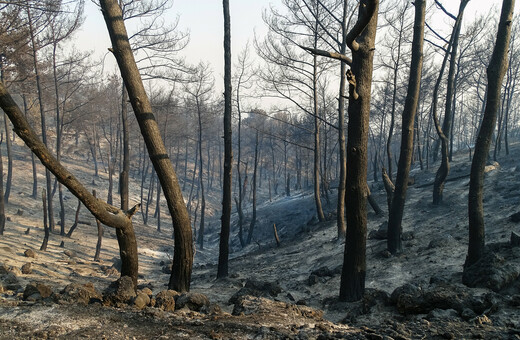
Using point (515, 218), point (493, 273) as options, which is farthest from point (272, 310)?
point (515, 218)

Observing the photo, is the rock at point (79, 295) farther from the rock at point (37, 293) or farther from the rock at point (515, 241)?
the rock at point (515, 241)

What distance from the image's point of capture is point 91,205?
4.76 metres

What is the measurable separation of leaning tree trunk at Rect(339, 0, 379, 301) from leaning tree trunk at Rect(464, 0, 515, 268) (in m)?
2.37

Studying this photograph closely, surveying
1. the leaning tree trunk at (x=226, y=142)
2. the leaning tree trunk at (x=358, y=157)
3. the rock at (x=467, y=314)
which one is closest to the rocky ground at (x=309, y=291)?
the rock at (x=467, y=314)

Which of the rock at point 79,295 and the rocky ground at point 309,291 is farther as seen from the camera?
the rock at point 79,295

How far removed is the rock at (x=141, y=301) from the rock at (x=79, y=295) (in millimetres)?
480

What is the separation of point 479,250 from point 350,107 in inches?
143

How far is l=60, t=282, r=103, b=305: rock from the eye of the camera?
14.3 ft

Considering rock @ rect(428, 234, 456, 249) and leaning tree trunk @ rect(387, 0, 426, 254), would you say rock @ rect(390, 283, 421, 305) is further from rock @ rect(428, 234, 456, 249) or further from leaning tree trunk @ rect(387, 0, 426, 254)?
rock @ rect(428, 234, 456, 249)

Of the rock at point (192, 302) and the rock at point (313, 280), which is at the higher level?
the rock at point (192, 302)

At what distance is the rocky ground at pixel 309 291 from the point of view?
350 cm

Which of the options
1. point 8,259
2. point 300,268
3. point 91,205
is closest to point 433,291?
point 91,205

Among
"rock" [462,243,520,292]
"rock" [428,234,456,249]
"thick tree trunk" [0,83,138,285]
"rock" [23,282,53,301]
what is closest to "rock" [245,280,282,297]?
"thick tree trunk" [0,83,138,285]

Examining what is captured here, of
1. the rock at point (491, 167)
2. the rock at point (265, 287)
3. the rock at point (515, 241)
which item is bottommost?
the rock at point (265, 287)
